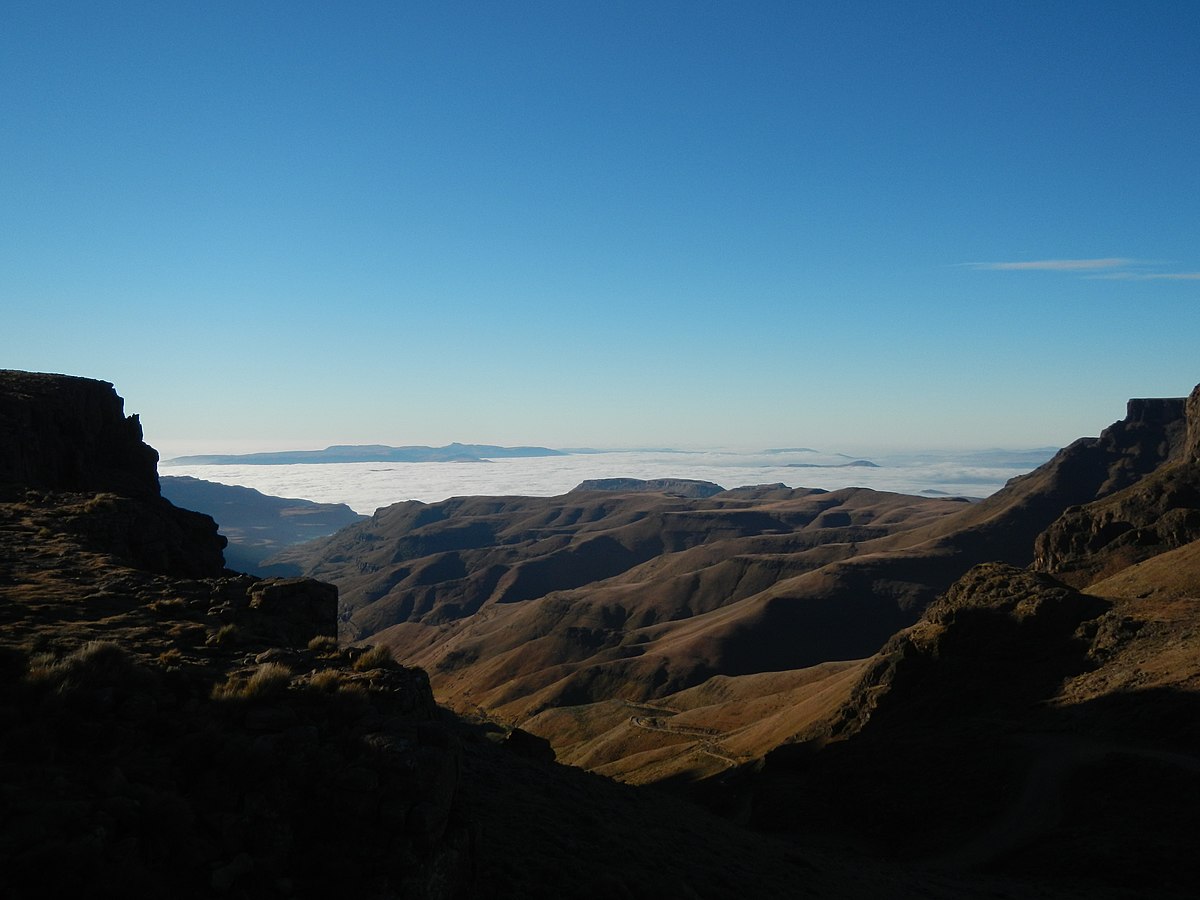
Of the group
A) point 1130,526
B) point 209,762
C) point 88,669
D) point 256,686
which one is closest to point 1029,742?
point 256,686

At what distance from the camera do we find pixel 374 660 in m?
13.6

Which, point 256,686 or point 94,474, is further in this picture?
point 94,474

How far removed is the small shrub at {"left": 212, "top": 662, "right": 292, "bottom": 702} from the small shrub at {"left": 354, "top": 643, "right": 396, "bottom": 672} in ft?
5.09

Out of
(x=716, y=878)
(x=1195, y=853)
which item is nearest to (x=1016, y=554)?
(x=1195, y=853)

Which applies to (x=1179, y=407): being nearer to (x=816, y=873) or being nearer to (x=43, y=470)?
(x=816, y=873)

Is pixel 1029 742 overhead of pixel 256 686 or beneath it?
beneath

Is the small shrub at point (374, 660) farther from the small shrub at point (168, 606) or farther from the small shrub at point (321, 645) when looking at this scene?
the small shrub at point (168, 606)

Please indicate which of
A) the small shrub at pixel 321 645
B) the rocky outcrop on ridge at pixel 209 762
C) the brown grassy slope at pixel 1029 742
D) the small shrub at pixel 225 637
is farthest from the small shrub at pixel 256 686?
the brown grassy slope at pixel 1029 742

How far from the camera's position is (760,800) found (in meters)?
35.7

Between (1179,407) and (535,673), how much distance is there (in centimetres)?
12918

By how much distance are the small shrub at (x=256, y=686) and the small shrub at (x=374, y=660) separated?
1.55m

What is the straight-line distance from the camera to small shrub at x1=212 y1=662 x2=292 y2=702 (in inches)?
434

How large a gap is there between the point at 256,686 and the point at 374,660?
2592 millimetres

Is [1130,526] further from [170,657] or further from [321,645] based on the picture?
[170,657]
